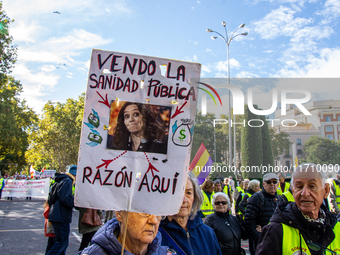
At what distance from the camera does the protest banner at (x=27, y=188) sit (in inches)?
688

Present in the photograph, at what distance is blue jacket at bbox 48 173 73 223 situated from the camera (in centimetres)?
486

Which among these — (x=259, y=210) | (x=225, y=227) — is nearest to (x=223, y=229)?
(x=225, y=227)

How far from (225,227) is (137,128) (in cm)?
243

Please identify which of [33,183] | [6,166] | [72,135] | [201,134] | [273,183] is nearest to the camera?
[273,183]

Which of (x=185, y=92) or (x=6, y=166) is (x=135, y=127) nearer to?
(x=185, y=92)

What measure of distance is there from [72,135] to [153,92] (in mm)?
35929

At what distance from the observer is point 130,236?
176 centimetres

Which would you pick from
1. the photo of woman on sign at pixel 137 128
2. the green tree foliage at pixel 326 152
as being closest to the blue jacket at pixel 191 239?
the photo of woman on sign at pixel 137 128

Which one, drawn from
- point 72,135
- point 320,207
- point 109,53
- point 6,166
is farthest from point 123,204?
point 6,166

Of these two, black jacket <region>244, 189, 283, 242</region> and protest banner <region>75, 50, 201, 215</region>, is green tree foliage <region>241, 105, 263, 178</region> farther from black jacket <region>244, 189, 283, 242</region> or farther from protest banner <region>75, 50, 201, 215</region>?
protest banner <region>75, 50, 201, 215</region>

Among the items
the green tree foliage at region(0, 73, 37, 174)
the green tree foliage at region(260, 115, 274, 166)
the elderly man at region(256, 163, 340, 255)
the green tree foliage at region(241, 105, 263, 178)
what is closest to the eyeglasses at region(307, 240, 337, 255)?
the elderly man at region(256, 163, 340, 255)

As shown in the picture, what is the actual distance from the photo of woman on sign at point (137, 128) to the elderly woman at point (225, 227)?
88.7 inches

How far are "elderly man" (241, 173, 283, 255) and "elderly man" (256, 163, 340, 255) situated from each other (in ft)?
6.97

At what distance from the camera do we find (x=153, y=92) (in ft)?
6.37
